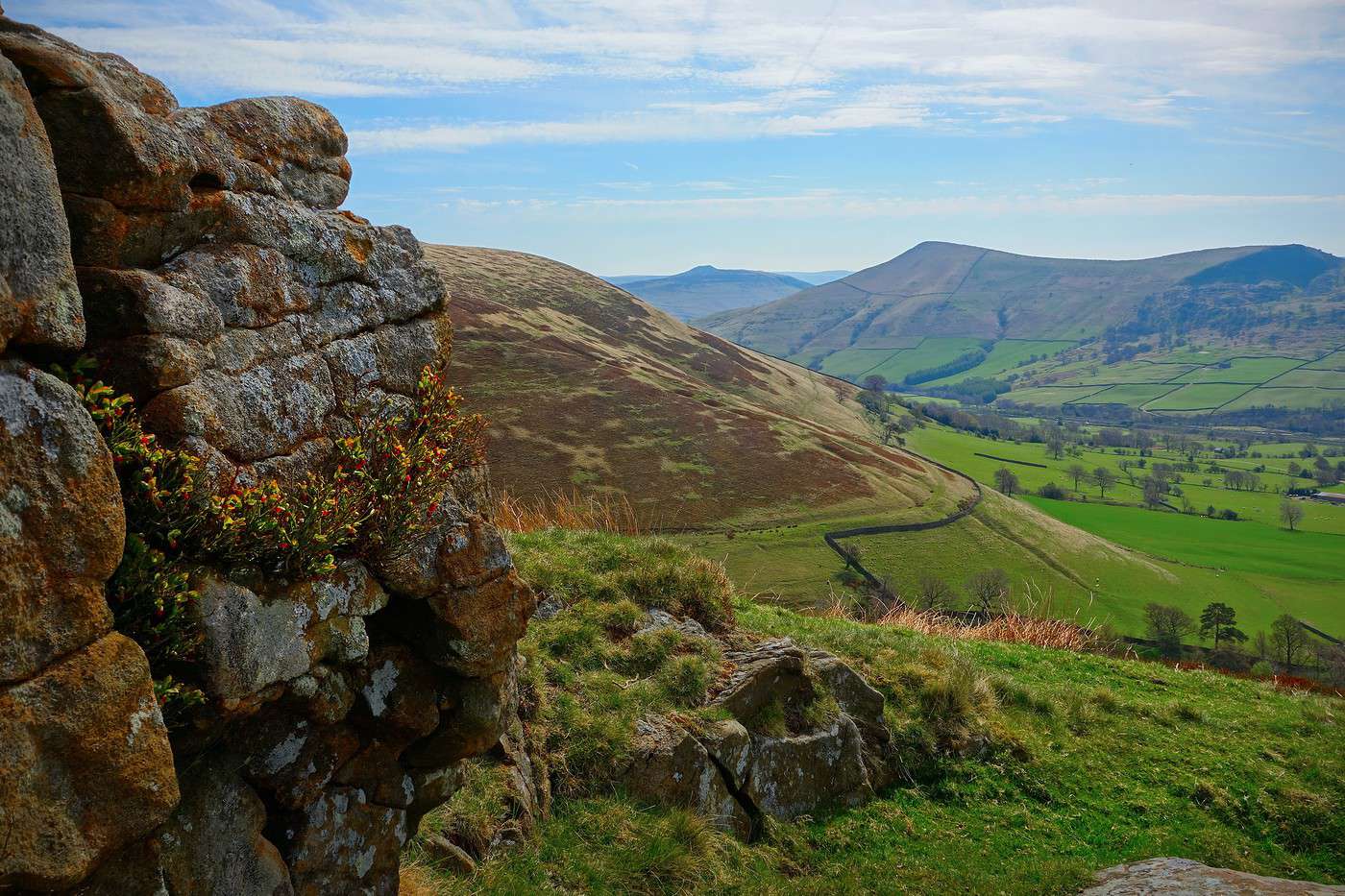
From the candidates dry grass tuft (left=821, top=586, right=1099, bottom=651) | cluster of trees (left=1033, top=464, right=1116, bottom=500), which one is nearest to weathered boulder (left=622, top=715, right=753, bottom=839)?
dry grass tuft (left=821, top=586, right=1099, bottom=651)

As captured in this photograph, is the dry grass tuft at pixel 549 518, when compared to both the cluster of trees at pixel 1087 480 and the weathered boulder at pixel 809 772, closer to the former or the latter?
the weathered boulder at pixel 809 772

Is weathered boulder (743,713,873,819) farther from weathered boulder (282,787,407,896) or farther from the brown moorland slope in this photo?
the brown moorland slope

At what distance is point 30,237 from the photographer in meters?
5.04

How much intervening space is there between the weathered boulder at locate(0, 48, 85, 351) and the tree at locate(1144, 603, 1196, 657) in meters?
89.1

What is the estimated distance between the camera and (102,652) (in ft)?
16.8

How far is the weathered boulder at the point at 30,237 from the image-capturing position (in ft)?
16.1

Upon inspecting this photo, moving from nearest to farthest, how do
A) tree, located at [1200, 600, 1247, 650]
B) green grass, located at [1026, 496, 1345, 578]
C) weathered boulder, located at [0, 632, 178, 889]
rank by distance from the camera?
weathered boulder, located at [0, 632, 178, 889] → tree, located at [1200, 600, 1247, 650] → green grass, located at [1026, 496, 1345, 578]

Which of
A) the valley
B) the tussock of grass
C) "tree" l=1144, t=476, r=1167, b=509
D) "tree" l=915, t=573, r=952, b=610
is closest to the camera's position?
the tussock of grass

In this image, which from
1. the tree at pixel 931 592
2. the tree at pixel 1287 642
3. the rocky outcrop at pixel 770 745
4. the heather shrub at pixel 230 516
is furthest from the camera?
the tree at pixel 931 592

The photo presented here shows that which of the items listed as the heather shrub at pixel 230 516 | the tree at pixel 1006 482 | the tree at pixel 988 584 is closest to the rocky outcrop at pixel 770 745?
Answer: the heather shrub at pixel 230 516

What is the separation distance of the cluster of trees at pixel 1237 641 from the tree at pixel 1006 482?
56579 millimetres

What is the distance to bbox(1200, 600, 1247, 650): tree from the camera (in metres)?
84.8

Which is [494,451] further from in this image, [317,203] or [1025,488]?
[1025,488]

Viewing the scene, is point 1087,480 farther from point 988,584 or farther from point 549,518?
point 549,518
